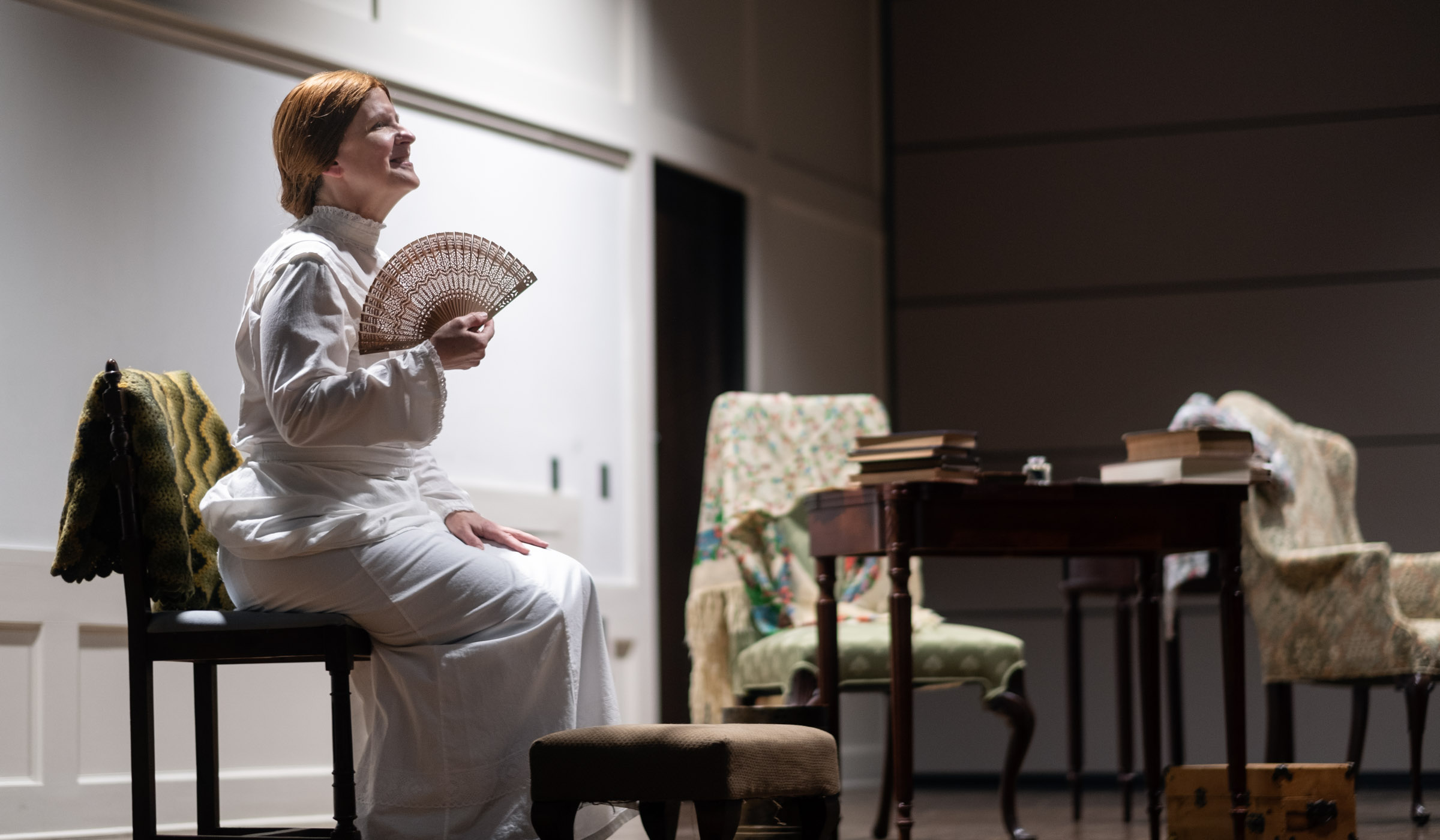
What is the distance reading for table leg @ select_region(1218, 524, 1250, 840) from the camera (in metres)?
2.94

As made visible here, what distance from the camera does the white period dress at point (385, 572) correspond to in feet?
7.31

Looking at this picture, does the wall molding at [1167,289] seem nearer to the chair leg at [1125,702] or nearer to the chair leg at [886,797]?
the chair leg at [1125,702]

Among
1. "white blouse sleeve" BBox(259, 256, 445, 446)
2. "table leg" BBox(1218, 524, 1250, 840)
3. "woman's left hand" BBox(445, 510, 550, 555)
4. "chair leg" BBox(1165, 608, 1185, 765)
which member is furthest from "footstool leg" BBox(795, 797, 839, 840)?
"chair leg" BBox(1165, 608, 1185, 765)

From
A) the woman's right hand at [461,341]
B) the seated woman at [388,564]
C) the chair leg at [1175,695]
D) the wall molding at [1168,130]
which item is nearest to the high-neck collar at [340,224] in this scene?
the seated woman at [388,564]

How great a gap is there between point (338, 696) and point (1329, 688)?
4370 millimetres

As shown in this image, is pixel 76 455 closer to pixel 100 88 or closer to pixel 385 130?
pixel 385 130

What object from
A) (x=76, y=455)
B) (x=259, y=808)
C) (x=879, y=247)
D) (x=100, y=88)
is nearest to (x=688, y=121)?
(x=879, y=247)

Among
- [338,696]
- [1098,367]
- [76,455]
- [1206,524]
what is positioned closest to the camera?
[338,696]

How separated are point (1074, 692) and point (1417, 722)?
3.16ft

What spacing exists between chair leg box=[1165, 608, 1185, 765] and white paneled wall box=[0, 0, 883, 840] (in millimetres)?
1593

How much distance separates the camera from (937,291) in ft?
20.5

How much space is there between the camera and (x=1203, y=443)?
307 cm

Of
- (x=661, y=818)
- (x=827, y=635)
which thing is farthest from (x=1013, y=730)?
(x=661, y=818)

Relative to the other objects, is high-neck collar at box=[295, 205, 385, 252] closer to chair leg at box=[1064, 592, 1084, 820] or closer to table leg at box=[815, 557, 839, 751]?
table leg at box=[815, 557, 839, 751]
